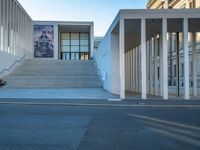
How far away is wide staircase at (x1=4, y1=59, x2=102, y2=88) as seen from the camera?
116 feet

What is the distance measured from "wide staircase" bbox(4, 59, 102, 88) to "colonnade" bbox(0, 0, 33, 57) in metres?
2.97

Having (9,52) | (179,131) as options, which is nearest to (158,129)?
(179,131)

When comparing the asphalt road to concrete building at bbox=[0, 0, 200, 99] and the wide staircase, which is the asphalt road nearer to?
concrete building at bbox=[0, 0, 200, 99]

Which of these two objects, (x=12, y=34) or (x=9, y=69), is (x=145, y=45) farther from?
(x=12, y=34)

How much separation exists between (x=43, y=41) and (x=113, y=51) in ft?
131

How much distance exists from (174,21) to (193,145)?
51.0 ft

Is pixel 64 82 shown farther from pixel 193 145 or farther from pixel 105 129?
pixel 193 145

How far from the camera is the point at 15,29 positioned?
48406 mm

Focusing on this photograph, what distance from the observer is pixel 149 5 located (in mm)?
72625

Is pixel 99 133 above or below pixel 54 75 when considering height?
below

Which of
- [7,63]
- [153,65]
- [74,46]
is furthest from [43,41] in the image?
[153,65]

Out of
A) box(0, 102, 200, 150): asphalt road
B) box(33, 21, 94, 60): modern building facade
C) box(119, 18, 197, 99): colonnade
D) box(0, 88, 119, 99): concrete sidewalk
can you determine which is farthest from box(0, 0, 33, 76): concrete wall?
box(0, 102, 200, 150): asphalt road

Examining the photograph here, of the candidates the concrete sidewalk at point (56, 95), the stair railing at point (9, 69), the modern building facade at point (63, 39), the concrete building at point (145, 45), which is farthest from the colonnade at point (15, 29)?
the concrete sidewalk at point (56, 95)

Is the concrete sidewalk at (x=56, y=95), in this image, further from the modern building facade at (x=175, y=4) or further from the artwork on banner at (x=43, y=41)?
the artwork on banner at (x=43, y=41)
